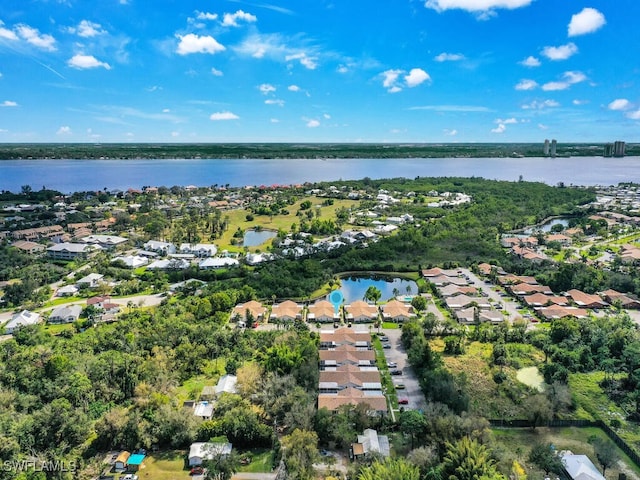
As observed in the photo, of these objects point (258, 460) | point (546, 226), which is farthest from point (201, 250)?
point (546, 226)

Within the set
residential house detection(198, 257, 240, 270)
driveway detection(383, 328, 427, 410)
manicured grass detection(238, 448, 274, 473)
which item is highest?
residential house detection(198, 257, 240, 270)

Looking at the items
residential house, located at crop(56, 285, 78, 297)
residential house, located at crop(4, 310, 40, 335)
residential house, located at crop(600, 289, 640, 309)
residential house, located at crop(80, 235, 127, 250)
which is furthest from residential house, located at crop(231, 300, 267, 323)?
residential house, located at crop(600, 289, 640, 309)

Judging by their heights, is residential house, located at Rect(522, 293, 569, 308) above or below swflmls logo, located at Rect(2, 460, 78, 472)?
above

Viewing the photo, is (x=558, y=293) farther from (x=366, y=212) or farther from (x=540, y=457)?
(x=366, y=212)

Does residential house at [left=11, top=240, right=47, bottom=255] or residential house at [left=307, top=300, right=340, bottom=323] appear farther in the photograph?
residential house at [left=11, top=240, right=47, bottom=255]

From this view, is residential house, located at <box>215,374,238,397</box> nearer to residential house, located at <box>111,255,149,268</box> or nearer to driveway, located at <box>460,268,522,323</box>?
driveway, located at <box>460,268,522,323</box>

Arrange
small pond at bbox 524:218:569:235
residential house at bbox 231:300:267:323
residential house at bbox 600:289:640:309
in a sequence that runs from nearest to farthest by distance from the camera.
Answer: residential house at bbox 231:300:267:323 → residential house at bbox 600:289:640:309 → small pond at bbox 524:218:569:235

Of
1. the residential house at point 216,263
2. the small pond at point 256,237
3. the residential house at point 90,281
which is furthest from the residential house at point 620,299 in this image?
the residential house at point 90,281
